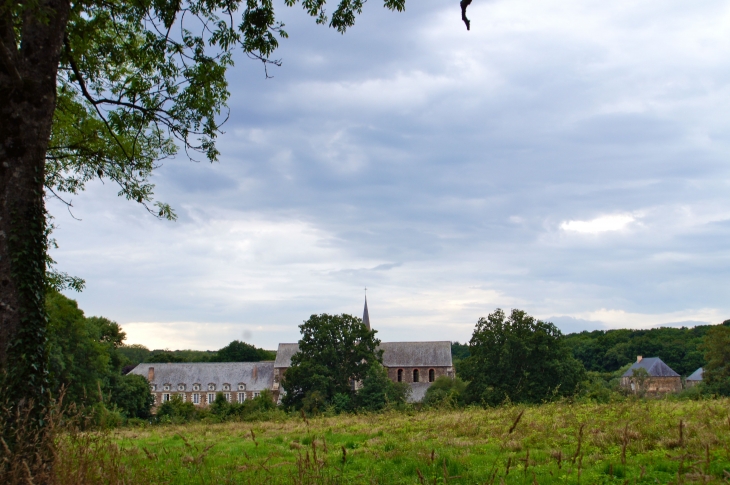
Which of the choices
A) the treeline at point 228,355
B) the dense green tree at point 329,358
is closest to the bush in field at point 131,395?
the dense green tree at point 329,358

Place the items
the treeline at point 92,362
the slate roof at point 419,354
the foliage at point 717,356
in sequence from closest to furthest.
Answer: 1. the treeline at point 92,362
2. the foliage at point 717,356
3. the slate roof at point 419,354

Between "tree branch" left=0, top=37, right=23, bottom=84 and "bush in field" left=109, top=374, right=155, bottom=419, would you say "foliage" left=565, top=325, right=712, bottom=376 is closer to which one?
"bush in field" left=109, top=374, right=155, bottom=419

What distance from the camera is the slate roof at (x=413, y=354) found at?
3260 inches

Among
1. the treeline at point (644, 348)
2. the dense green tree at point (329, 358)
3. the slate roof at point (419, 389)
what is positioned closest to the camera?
the dense green tree at point (329, 358)

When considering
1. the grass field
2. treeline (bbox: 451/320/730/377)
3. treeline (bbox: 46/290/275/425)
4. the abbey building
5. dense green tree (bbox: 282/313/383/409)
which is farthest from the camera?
treeline (bbox: 451/320/730/377)

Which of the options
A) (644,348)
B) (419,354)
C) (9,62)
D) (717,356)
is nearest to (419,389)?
(419,354)

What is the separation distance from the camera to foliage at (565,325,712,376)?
89.8 metres

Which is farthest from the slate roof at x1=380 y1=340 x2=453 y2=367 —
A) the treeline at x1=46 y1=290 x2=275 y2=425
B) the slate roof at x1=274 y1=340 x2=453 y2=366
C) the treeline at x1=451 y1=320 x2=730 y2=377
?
the treeline at x1=46 y1=290 x2=275 y2=425

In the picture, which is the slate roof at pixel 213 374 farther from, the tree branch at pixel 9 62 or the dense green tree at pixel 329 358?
the tree branch at pixel 9 62

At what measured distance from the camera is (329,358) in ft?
150

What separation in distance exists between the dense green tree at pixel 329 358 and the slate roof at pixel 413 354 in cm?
3596

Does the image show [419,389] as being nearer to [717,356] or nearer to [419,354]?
[419,354]

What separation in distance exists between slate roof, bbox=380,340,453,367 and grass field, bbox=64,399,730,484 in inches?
2850

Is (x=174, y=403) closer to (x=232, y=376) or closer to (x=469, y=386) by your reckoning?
(x=469, y=386)
